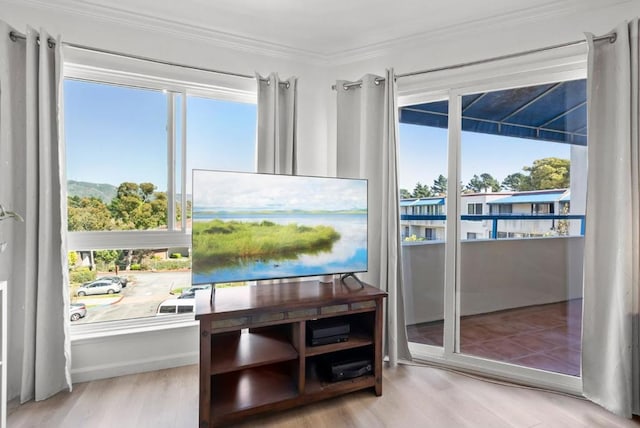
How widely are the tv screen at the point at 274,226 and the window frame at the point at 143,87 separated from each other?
2.50ft

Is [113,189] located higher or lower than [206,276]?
higher

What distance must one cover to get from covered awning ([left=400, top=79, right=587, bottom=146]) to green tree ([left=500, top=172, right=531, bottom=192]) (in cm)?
29

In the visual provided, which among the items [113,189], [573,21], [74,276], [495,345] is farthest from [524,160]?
[74,276]

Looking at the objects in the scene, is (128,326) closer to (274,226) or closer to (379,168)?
(274,226)

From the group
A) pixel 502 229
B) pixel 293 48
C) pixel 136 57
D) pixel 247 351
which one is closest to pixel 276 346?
pixel 247 351

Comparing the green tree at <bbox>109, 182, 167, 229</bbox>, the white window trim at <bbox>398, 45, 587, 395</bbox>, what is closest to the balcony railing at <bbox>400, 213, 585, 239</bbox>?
the white window trim at <bbox>398, 45, 587, 395</bbox>

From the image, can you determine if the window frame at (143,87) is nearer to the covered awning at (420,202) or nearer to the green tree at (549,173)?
the covered awning at (420,202)

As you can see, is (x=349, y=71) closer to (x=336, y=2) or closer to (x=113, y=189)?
(x=336, y=2)

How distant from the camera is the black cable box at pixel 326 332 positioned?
196 cm

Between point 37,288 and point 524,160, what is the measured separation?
11.2ft

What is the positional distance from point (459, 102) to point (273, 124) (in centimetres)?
147

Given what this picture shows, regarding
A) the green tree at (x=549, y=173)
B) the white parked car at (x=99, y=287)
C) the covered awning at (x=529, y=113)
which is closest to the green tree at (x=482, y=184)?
the green tree at (x=549, y=173)

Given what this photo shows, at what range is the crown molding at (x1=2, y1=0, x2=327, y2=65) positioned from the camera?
83.6 inches

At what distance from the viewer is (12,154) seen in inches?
78.9
